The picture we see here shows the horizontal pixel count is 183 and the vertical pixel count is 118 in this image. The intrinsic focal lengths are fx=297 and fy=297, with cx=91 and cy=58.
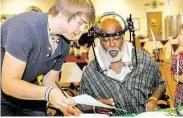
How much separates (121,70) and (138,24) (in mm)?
6993

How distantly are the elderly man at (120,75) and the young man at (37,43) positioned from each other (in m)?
0.40

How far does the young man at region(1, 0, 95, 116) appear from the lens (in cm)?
88

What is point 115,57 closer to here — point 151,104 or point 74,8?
point 151,104

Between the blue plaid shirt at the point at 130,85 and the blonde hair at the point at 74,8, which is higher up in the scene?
the blonde hair at the point at 74,8

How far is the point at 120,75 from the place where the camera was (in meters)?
1.53

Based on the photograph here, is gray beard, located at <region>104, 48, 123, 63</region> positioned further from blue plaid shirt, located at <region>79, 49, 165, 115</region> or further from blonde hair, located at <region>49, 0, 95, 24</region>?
blonde hair, located at <region>49, 0, 95, 24</region>

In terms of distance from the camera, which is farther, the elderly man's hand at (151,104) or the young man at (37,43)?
the elderly man's hand at (151,104)

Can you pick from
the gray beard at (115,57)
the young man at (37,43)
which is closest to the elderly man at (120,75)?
the gray beard at (115,57)

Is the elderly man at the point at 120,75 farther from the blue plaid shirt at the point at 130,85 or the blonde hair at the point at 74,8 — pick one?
the blonde hair at the point at 74,8

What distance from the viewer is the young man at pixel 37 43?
88 cm

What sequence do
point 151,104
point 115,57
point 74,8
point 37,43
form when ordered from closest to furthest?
point 74,8
point 37,43
point 151,104
point 115,57

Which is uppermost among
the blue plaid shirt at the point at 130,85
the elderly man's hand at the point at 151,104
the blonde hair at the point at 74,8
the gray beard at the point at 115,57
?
the blonde hair at the point at 74,8

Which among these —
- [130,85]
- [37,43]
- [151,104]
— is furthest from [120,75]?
[37,43]

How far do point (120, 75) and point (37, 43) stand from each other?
0.63 m
